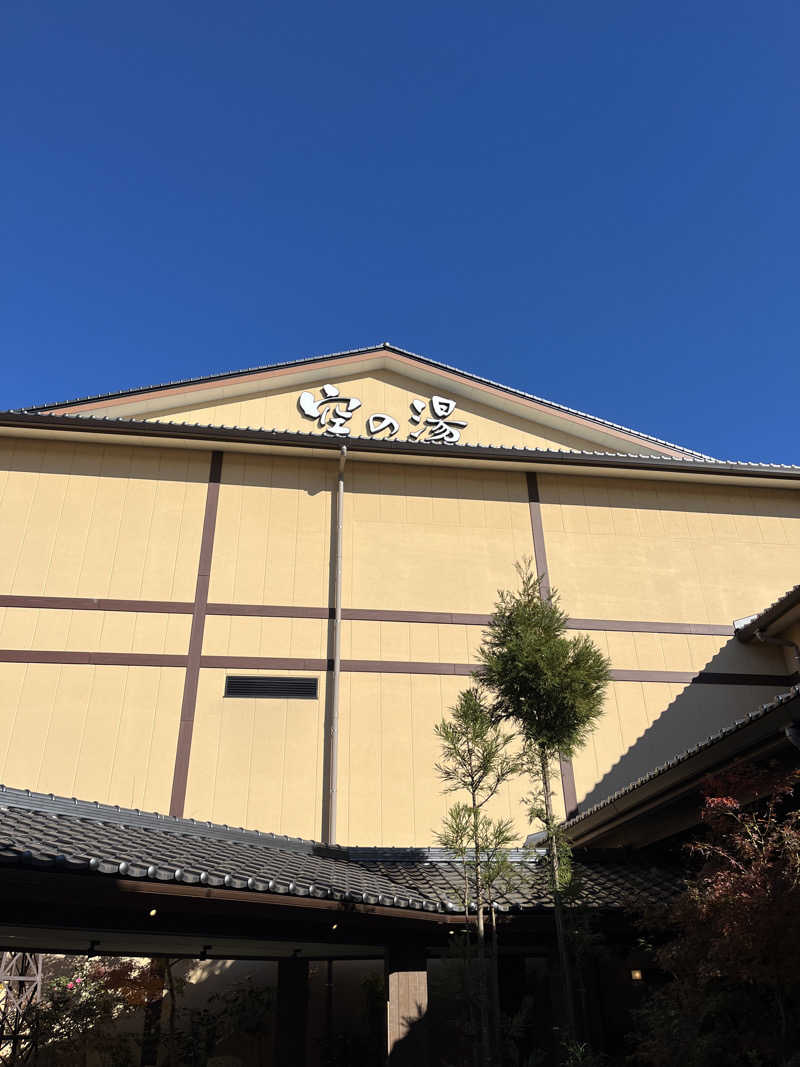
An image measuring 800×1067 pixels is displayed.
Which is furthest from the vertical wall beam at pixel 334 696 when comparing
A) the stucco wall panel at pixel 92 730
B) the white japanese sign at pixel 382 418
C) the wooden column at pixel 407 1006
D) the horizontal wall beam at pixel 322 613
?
the wooden column at pixel 407 1006

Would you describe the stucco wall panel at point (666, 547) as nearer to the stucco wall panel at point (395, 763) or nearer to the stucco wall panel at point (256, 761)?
the stucco wall panel at point (395, 763)

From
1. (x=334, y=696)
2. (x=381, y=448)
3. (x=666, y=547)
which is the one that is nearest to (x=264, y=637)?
(x=334, y=696)

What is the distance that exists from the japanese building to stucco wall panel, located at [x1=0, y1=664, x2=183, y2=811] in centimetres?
3

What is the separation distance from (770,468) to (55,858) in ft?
44.5

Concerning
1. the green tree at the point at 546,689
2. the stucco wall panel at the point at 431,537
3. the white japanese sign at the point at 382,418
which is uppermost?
the white japanese sign at the point at 382,418

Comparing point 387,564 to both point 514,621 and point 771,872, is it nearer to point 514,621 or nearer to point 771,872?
point 514,621

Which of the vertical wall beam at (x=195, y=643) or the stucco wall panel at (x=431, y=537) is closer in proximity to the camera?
the vertical wall beam at (x=195, y=643)

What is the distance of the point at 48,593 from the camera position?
12188 mm

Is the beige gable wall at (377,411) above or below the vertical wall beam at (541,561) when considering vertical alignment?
above

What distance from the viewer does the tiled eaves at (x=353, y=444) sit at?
13.1 m

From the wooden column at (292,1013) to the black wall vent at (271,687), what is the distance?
4349 millimetres

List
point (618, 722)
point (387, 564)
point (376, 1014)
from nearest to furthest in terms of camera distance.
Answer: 1. point (376, 1014)
2. point (618, 722)
3. point (387, 564)

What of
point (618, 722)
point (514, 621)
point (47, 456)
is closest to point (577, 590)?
point (618, 722)

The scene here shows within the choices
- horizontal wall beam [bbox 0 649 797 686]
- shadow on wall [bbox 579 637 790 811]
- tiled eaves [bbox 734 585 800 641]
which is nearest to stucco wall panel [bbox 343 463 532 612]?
horizontal wall beam [bbox 0 649 797 686]
